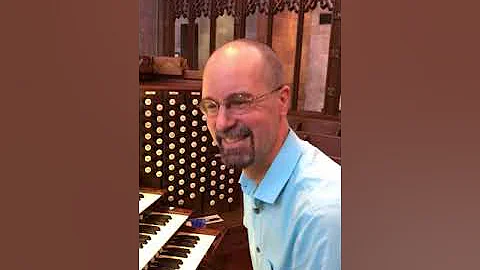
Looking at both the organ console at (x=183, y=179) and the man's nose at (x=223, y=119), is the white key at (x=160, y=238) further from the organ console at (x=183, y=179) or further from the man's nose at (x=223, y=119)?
the man's nose at (x=223, y=119)

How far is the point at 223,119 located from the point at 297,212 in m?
0.44

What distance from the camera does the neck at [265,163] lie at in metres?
1.85

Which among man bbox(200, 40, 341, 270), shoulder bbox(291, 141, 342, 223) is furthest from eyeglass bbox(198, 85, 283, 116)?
shoulder bbox(291, 141, 342, 223)

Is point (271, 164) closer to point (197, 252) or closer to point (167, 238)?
point (167, 238)

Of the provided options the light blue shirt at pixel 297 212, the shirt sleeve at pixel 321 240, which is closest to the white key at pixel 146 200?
the light blue shirt at pixel 297 212

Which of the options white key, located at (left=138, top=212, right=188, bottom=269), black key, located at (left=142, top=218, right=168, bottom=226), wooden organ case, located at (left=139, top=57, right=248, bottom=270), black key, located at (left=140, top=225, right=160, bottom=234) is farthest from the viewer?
wooden organ case, located at (left=139, top=57, right=248, bottom=270)

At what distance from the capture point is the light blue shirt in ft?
5.13

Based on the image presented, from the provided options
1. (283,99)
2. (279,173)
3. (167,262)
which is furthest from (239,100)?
(167,262)

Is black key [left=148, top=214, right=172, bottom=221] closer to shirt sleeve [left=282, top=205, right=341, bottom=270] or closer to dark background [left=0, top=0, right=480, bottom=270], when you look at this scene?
shirt sleeve [left=282, top=205, right=341, bottom=270]

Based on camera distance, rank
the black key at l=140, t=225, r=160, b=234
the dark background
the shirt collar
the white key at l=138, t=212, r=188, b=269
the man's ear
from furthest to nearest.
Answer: the black key at l=140, t=225, r=160, b=234 → the white key at l=138, t=212, r=188, b=269 → the man's ear → the shirt collar → the dark background

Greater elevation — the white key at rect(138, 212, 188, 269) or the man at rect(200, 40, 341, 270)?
the man at rect(200, 40, 341, 270)

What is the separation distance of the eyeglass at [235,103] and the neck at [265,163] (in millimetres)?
123
